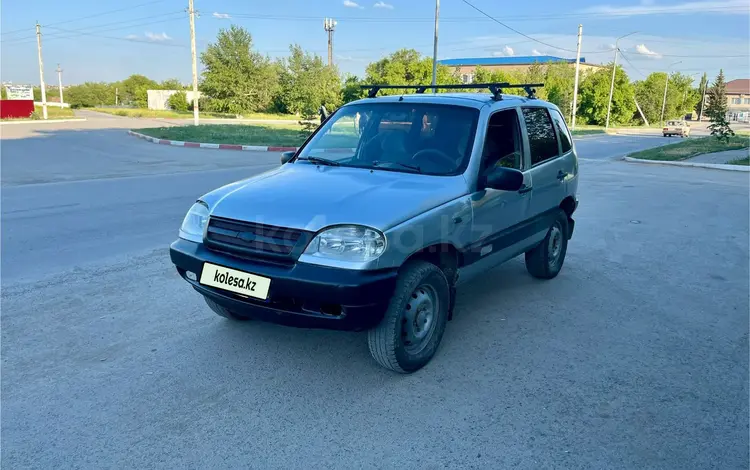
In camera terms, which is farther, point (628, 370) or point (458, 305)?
point (458, 305)

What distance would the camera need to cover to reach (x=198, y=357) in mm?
3652

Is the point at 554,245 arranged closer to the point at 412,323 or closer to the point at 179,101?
the point at 412,323

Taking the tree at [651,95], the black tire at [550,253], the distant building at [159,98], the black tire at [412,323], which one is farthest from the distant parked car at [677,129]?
the distant building at [159,98]

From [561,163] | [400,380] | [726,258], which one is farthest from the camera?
→ [726,258]

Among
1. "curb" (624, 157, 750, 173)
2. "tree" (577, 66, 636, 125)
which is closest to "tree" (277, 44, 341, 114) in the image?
"tree" (577, 66, 636, 125)

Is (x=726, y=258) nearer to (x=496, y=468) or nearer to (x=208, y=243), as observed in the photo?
(x=496, y=468)

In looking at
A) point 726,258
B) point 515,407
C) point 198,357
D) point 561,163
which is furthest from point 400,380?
point 726,258

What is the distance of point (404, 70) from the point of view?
55.9 metres

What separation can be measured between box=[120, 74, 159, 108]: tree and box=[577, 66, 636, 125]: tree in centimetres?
7132

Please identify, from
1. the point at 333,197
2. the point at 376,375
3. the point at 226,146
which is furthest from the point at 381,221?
the point at 226,146

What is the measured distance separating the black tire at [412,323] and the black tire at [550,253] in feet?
6.34

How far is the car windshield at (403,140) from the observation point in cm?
396

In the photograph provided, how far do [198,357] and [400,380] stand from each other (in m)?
1.33

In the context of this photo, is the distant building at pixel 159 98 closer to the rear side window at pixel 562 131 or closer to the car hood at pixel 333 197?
the rear side window at pixel 562 131
